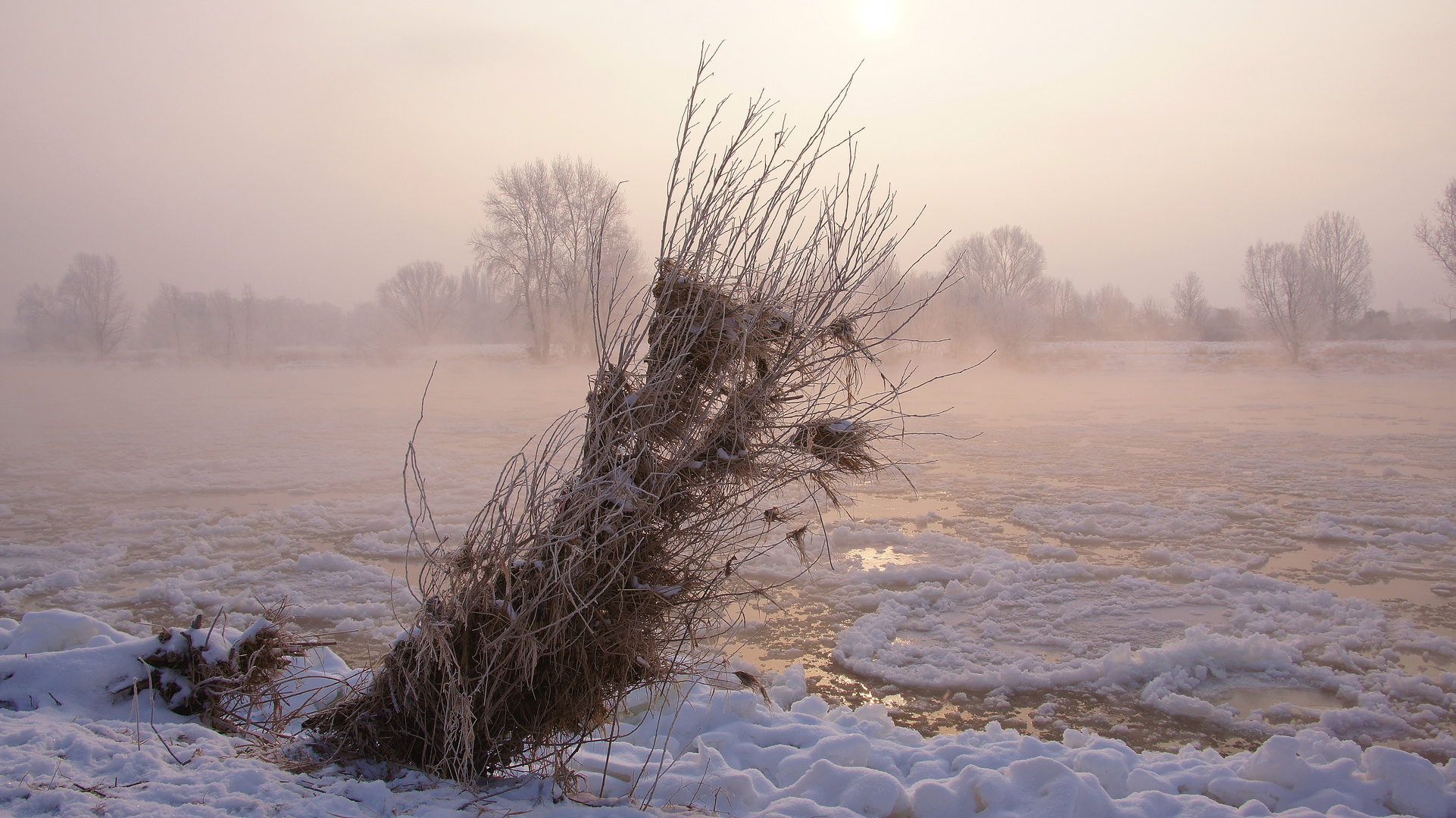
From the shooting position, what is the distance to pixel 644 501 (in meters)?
3.22

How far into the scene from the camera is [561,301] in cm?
4447

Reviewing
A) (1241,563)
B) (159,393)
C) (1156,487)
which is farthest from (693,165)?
(159,393)

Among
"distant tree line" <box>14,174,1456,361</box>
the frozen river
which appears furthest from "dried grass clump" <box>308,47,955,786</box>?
"distant tree line" <box>14,174,1456,361</box>

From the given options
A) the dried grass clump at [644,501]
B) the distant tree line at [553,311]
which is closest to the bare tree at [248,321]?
the distant tree line at [553,311]

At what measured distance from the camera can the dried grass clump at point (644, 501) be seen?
3.27 metres

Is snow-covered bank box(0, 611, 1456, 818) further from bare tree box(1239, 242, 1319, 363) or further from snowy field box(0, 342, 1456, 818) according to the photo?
bare tree box(1239, 242, 1319, 363)

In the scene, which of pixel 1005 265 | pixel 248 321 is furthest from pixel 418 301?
pixel 1005 265

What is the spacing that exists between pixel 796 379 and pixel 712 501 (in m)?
0.73

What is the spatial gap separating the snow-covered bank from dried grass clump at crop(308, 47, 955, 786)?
290 millimetres

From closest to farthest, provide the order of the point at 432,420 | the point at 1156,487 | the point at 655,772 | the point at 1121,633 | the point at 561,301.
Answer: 1. the point at 655,772
2. the point at 1121,633
3. the point at 1156,487
4. the point at 432,420
5. the point at 561,301

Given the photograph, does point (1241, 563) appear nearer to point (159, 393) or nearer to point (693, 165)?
point (693, 165)

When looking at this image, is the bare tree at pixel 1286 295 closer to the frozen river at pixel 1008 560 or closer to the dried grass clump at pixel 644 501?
the frozen river at pixel 1008 560

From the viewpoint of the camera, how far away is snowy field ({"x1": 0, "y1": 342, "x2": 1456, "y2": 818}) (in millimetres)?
3598

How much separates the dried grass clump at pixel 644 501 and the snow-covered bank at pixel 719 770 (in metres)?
0.29
